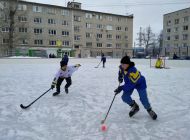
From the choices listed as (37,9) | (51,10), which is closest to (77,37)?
(51,10)

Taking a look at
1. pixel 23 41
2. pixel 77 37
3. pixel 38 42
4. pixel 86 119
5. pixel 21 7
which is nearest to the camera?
pixel 86 119

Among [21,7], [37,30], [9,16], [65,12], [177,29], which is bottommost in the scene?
[37,30]

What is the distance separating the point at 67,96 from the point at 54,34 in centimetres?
3623

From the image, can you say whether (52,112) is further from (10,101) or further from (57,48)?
(57,48)

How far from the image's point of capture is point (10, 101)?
448 cm

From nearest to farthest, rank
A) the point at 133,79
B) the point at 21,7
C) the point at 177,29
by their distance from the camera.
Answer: the point at 133,79 → the point at 21,7 → the point at 177,29

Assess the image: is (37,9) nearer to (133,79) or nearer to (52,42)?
(52,42)

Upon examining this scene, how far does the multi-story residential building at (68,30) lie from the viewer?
121ft

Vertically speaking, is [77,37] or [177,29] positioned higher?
[177,29]

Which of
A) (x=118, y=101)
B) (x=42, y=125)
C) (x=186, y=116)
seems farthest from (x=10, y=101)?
(x=186, y=116)

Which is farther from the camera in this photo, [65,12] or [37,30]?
[65,12]

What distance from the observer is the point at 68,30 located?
1612 inches

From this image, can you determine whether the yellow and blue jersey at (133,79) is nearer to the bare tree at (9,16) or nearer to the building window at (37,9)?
the bare tree at (9,16)

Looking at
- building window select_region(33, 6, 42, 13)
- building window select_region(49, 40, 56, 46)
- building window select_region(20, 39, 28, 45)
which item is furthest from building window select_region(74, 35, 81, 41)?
building window select_region(20, 39, 28, 45)
